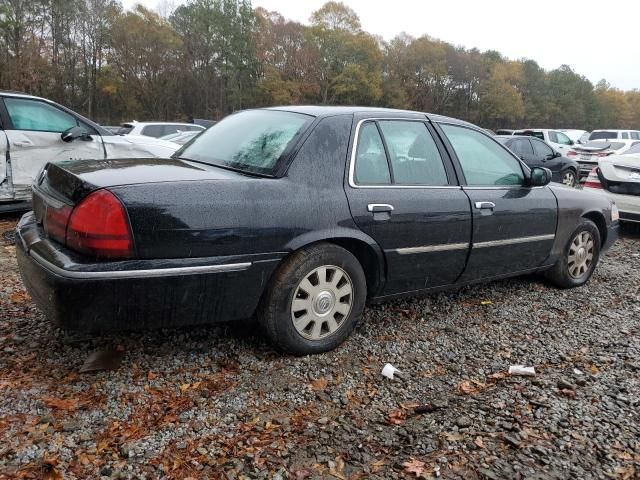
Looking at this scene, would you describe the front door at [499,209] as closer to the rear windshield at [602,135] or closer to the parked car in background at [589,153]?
the parked car in background at [589,153]

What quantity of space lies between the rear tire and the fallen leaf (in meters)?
3.06

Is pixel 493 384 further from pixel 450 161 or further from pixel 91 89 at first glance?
pixel 91 89

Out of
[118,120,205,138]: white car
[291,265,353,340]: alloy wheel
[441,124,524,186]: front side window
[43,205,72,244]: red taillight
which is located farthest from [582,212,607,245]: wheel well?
[118,120,205,138]: white car

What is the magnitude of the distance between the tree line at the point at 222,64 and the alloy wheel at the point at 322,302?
115ft

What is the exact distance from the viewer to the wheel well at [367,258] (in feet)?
10.5

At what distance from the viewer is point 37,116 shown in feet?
20.8

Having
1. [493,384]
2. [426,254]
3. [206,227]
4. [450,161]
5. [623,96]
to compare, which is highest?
[623,96]

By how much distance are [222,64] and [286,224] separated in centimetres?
4634

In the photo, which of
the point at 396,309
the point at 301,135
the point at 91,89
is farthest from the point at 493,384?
the point at 91,89

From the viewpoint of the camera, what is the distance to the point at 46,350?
3.04m

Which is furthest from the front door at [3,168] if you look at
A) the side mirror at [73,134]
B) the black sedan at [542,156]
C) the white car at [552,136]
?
the white car at [552,136]

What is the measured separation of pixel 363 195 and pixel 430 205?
560 millimetres

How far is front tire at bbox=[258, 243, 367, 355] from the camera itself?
115 inches

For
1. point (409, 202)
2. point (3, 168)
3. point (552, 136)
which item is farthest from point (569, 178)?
point (3, 168)
